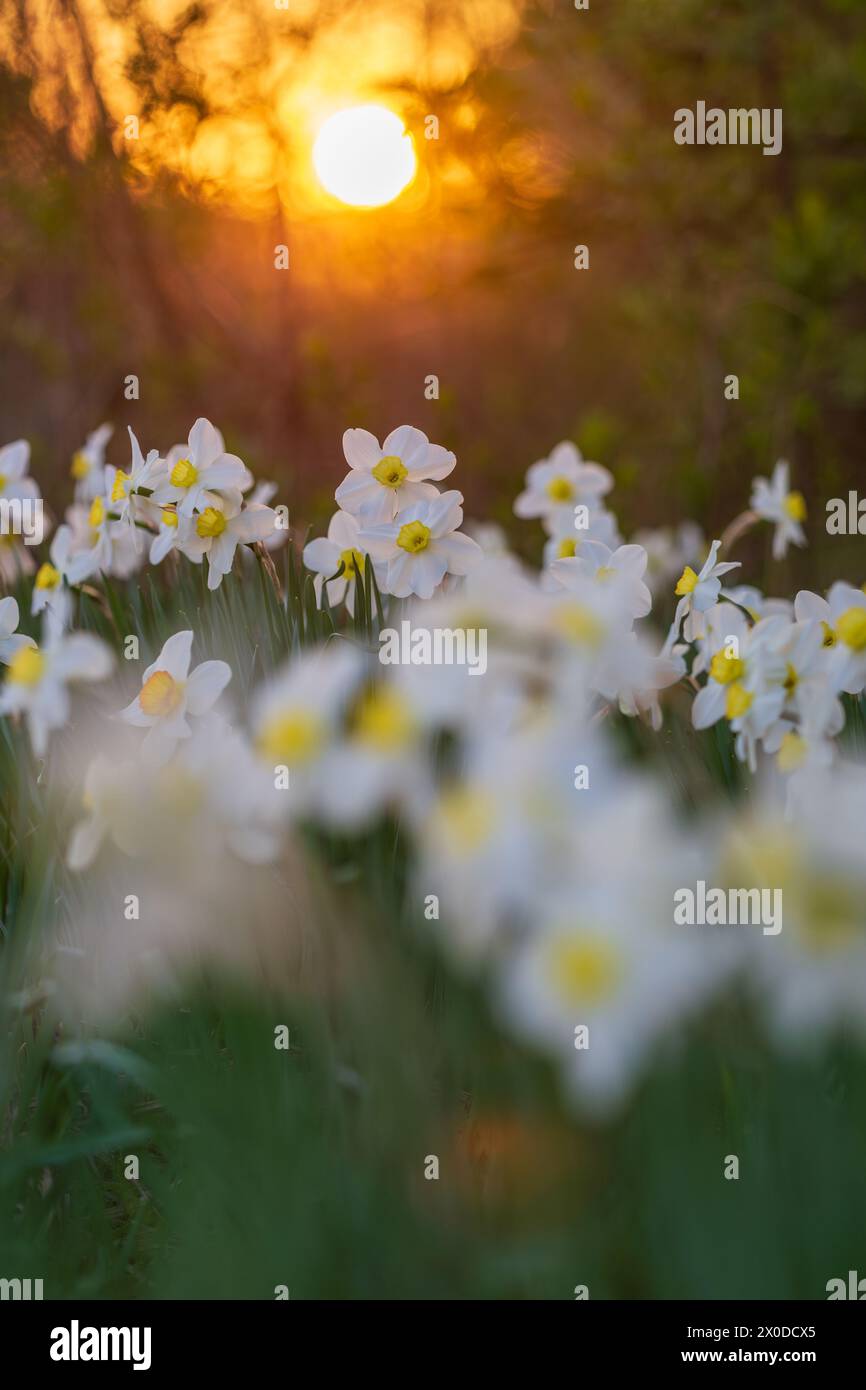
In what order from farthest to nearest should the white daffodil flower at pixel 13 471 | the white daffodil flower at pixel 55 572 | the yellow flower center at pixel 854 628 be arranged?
the white daffodil flower at pixel 13 471 → the white daffodil flower at pixel 55 572 → the yellow flower center at pixel 854 628

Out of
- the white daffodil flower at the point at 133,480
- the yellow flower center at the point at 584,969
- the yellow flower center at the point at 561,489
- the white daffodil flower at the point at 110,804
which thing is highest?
the yellow flower center at the point at 561,489

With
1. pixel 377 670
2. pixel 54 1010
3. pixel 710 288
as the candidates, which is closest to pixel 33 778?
pixel 54 1010

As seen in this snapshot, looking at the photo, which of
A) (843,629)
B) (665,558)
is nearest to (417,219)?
(665,558)

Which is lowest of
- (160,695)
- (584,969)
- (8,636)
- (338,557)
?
(584,969)

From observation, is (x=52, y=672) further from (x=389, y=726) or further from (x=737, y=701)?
(x=737, y=701)

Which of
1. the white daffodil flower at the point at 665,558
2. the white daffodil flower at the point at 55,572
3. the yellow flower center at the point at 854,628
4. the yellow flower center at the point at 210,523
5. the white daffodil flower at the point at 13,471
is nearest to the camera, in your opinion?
the yellow flower center at the point at 854,628

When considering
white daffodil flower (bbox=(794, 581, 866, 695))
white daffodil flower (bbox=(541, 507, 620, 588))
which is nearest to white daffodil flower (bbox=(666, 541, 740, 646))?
white daffodil flower (bbox=(794, 581, 866, 695))

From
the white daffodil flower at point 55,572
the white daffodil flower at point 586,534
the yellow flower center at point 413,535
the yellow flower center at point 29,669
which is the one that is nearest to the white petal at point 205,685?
the yellow flower center at point 29,669

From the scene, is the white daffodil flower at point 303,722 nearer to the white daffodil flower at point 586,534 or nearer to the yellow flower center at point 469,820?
the yellow flower center at point 469,820

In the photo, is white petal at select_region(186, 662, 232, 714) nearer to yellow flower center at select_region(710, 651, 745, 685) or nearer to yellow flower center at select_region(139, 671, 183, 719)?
yellow flower center at select_region(139, 671, 183, 719)
